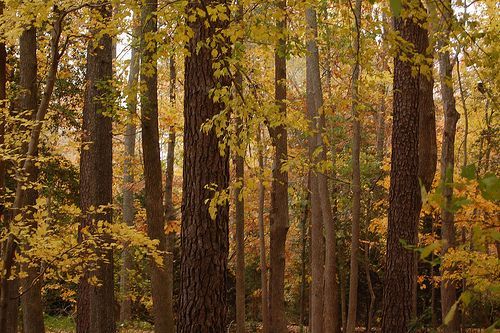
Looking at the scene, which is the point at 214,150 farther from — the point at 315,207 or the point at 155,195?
the point at 315,207

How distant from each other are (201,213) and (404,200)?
324cm

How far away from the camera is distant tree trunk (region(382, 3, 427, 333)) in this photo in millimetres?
7660

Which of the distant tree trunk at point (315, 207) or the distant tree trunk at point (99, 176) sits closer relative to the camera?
the distant tree trunk at point (99, 176)

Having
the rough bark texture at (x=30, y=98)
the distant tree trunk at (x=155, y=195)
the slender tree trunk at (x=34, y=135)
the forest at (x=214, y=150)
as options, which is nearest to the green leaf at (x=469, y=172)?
the forest at (x=214, y=150)

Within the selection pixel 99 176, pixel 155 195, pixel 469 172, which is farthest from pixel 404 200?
A: pixel 469 172

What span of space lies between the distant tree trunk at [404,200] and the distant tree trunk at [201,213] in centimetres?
298

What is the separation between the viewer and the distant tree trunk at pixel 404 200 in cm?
766

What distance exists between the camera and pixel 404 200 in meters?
7.68

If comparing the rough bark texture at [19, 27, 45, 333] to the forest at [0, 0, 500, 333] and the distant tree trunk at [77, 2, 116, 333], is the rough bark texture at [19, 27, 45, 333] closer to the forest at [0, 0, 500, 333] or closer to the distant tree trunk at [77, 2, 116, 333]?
the forest at [0, 0, 500, 333]

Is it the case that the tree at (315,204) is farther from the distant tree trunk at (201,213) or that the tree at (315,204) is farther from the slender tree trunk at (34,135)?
the slender tree trunk at (34,135)

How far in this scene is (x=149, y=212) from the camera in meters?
9.12

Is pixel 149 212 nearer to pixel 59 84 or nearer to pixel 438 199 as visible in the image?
pixel 59 84

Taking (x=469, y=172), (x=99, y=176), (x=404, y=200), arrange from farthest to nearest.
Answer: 1. (x=99, y=176)
2. (x=404, y=200)
3. (x=469, y=172)

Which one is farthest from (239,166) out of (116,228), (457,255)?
(116,228)
